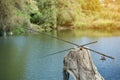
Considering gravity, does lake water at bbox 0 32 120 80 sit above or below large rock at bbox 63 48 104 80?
below

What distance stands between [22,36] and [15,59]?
1305 cm

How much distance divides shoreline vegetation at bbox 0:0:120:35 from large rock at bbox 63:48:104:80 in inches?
730

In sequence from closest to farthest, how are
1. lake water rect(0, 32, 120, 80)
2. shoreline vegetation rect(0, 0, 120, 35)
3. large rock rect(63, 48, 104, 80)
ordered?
1. large rock rect(63, 48, 104, 80)
2. lake water rect(0, 32, 120, 80)
3. shoreline vegetation rect(0, 0, 120, 35)

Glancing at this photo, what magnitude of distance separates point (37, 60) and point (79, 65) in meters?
12.4

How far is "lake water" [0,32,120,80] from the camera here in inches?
824

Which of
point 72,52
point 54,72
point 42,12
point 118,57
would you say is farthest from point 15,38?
point 72,52

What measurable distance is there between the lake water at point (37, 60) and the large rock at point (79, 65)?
268 inches

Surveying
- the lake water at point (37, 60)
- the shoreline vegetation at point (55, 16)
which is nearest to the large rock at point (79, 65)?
the lake water at point (37, 60)

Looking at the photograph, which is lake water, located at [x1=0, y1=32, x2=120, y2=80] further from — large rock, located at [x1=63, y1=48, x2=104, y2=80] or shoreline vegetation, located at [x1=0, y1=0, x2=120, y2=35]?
large rock, located at [x1=63, y1=48, x2=104, y2=80]

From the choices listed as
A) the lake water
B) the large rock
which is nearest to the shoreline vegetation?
the lake water

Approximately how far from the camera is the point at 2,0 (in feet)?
100

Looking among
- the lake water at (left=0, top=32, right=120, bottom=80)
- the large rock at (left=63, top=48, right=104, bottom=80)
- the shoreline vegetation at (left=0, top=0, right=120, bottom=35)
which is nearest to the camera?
the large rock at (left=63, top=48, right=104, bottom=80)

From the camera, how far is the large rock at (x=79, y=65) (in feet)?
42.4

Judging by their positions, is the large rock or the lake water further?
the lake water
